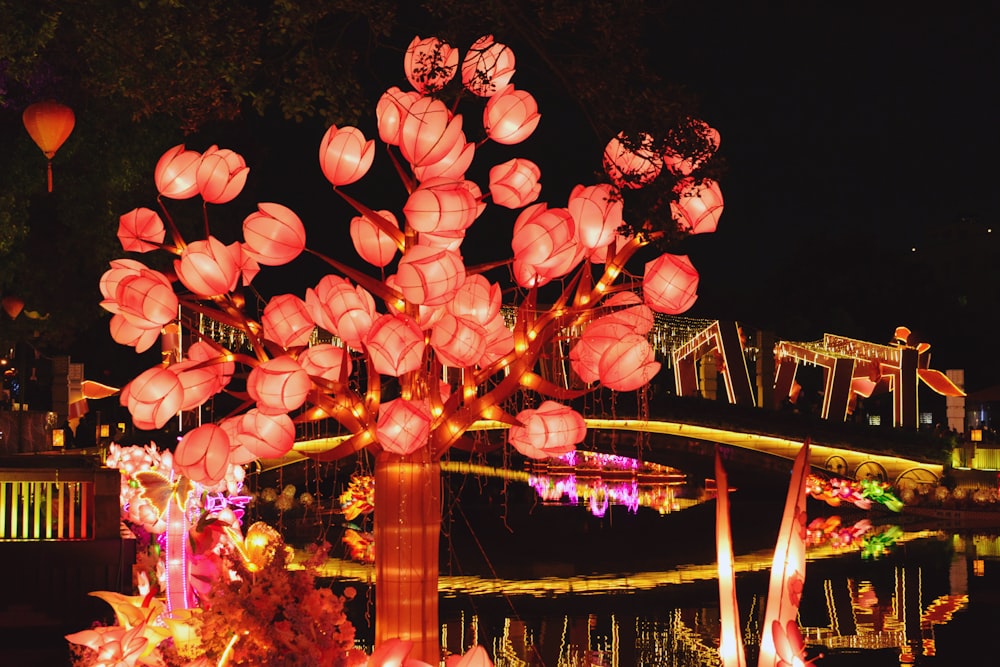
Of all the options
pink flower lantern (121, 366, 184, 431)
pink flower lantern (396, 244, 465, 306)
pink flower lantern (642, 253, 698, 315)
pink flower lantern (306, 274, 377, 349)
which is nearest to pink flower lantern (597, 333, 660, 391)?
pink flower lantern (642, 253, 698, 315)

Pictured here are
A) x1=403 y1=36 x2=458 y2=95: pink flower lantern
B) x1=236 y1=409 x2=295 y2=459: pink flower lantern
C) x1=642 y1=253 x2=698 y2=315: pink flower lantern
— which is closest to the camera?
x1=236 y1=409 x2=295 y2=459: pink flower lantern

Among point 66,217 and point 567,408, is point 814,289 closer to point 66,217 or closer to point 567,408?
point 66,217

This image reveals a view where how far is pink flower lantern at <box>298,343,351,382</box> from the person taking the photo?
7109 mm

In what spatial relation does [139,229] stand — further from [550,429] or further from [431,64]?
[550,429]

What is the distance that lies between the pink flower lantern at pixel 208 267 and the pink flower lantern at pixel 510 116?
1752 mm

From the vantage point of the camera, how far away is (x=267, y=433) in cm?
701

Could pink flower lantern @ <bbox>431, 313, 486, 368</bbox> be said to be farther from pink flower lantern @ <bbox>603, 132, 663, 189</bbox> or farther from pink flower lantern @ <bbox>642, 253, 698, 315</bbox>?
pink flower lantern @ <bbox>603, 132, 663, 189</bbox>

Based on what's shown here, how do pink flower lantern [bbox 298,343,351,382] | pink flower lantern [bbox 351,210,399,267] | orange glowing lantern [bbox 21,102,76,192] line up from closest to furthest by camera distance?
1. pink flower lantern [bbox 298,343,351,382]
2. pink flower lantern [bbox 351,210,399,267]
3. orange glowing lantern [bbox 21,102,76,192]

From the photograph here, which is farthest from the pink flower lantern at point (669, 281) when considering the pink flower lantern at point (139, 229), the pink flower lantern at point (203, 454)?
the pink flower lantern at point (139, 229)

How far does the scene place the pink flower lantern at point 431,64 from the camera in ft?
24.2

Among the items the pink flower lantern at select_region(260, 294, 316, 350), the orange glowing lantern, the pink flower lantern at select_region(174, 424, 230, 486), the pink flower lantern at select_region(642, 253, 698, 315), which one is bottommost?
the pink flower lantern at select_region(174, 424, 230, 486)

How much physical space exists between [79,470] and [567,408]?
623 centimetres

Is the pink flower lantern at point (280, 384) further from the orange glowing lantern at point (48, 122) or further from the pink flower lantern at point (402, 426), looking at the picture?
the orange glowing lantern at point (48, 122)

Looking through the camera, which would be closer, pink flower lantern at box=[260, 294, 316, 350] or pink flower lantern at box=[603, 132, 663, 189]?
pink flower lantern at box=[603, 132, 663, 189]
